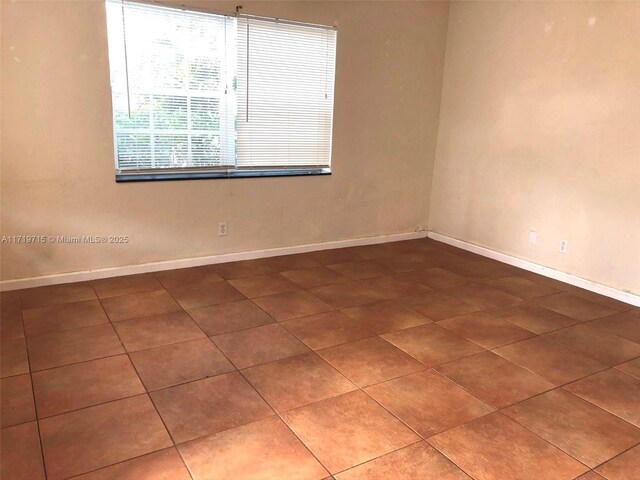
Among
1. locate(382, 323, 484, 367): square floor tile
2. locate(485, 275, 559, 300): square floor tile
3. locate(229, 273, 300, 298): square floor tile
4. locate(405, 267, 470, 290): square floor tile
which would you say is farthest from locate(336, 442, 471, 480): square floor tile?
locate(485, 275, 559, 300): square floor tile

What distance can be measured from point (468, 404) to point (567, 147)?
2730mm

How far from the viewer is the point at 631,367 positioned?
9.32 feet

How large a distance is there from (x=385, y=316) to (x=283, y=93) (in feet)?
7.20

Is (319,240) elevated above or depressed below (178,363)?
above

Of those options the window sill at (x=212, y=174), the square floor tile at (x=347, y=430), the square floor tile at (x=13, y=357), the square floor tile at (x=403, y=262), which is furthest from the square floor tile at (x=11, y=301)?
the square floor tile at (x=403, y=262)

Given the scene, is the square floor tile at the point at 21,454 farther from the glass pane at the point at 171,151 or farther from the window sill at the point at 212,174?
the glass pane at the point at 171,151

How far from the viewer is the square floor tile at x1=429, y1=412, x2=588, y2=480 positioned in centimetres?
195

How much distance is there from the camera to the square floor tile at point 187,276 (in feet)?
12.6

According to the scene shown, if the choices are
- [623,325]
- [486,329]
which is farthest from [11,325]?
[623,325]

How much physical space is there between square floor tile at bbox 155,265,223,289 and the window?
2.60 ft

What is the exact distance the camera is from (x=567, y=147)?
13.6 feet

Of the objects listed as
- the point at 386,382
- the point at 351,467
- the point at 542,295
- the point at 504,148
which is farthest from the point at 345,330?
the point at 504,148

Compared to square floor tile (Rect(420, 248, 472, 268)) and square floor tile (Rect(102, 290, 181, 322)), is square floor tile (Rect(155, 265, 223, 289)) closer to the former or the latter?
square floor tile (Rect(102, 290, 181, 322))

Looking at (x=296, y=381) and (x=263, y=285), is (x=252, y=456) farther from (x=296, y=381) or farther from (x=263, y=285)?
(x=263, y=285)
